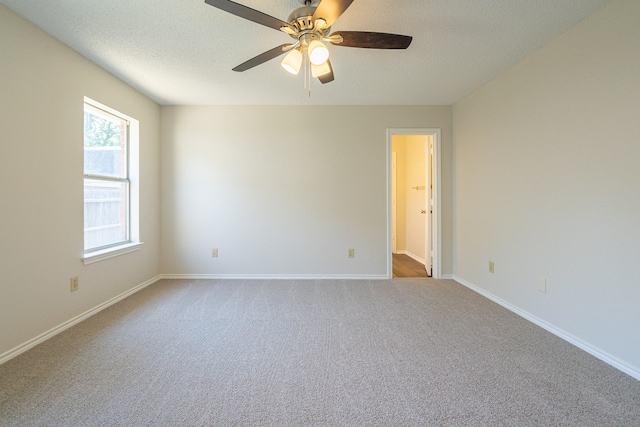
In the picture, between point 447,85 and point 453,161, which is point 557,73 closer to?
point 447,85

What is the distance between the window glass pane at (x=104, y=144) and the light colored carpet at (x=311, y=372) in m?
1.45

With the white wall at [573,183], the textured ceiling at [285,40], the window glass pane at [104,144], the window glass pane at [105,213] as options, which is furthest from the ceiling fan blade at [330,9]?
the window glass pane at [105,213]

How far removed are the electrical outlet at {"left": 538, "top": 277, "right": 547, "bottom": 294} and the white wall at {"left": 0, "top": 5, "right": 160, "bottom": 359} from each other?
401 cm

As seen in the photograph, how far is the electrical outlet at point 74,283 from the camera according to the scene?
2285 millimetres

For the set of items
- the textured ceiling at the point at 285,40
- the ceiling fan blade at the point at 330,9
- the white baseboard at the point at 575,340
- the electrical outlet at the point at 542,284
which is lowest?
the white baseboard at the point at 575,340

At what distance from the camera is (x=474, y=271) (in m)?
3.20

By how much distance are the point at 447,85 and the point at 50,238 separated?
4014 mm

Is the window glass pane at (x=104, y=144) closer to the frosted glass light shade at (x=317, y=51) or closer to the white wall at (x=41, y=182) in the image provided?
the white wall at (x=41, y=182)

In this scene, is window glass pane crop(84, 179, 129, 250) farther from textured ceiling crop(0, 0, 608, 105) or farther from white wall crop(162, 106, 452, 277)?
textured ceiling crop(0, 0, 608, 105)

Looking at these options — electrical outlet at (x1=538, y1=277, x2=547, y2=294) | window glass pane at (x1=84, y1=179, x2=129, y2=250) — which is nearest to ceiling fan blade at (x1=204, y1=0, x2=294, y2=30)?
window glass pane at (x1=84, y1=179, x2=129, y2=250)

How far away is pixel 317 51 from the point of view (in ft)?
5.19

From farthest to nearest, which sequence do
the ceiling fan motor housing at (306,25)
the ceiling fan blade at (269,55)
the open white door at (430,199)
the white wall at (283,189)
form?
1. the open white door at (430,199)
2. the white wall at (283,189)
3. the ceiling fan blade at (269,55)
4. the ceiling fan motor housing at (306,25)

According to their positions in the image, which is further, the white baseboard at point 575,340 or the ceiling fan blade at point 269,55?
the ceiling fan blade at point 269,55

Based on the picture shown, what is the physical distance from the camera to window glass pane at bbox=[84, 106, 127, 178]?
258 centimetres
